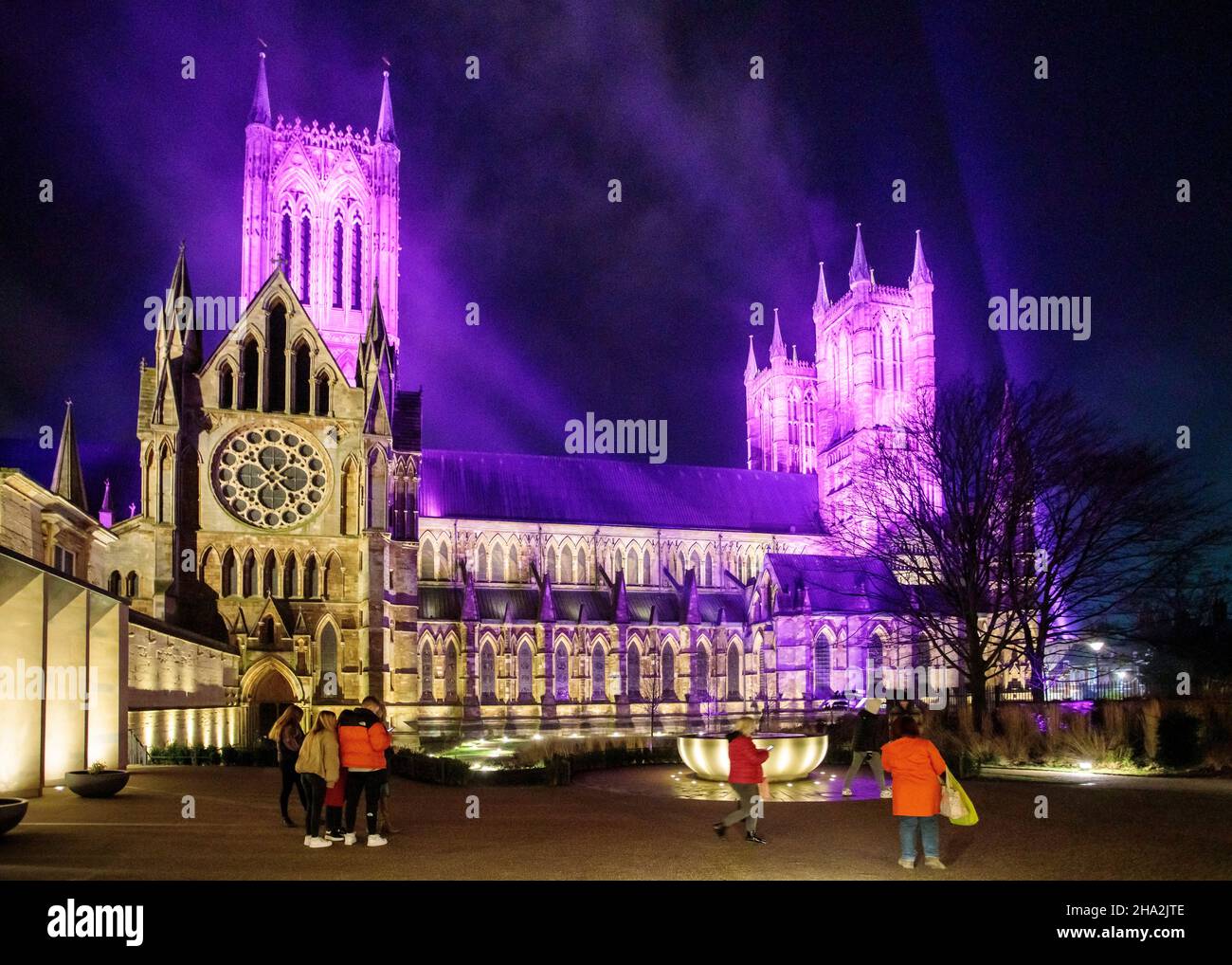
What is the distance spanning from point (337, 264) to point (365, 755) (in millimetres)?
66001

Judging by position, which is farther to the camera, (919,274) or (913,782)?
(919,274)

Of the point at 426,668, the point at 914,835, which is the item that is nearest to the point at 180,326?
the point at 426,668

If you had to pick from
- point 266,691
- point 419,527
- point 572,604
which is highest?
point 419,527

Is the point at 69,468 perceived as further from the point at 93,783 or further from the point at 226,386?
the point at 93,783

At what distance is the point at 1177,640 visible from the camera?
40.6 metres

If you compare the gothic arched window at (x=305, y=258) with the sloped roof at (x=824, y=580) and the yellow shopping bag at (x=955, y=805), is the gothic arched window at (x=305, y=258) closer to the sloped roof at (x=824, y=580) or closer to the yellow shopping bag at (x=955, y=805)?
the sloped roof at (x=824, y=580)

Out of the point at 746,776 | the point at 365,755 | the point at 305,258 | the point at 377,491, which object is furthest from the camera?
the point at 305,258

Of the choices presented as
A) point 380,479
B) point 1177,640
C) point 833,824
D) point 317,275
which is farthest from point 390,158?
point 833,824

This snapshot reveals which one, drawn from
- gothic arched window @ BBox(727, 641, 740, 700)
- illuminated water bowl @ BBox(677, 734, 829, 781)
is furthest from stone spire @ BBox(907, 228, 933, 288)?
illuminated water bowl @ BBox(677, 734, 829, 781)

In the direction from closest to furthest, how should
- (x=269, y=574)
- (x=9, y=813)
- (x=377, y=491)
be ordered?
(x=9, y=813) < (x=269, y=574) < (x=377, y=491)

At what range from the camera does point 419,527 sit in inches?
2566

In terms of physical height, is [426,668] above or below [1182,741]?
below
